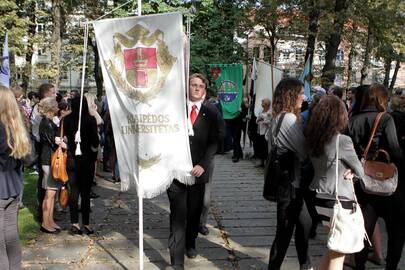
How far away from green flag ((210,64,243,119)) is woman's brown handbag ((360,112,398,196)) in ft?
31.6

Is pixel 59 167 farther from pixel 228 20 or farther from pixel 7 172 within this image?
pixel 228 20

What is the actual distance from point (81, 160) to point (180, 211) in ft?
6.61

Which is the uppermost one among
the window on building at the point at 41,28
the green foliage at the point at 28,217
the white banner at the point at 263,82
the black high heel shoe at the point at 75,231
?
the window on building at the point at 41,28

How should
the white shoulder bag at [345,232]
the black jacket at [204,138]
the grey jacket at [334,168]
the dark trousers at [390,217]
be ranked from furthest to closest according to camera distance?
the black jacket at [204,138] < the dark trousers at [390,217] < the grey jacket at [334,168] < the white shoulder bag at [345,232]

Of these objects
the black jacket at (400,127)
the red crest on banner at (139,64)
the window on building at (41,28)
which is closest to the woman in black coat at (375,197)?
the black jacket at (400,127)

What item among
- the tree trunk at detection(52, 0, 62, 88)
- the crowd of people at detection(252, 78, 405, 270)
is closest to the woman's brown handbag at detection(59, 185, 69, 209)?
the crowd of people at detection(252, 78, 405, 270)

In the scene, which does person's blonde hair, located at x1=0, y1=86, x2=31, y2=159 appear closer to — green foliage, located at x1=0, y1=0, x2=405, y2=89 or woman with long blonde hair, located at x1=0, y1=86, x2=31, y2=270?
woman with long blonde hair, located at x1=0, y1=86, x2=31, y2=270

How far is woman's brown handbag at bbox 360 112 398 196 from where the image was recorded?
430 cm

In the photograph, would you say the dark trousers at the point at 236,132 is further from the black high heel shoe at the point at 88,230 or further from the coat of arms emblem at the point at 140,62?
the coat of arms emblem at the point at 140,62

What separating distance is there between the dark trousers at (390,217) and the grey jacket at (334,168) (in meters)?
0.83

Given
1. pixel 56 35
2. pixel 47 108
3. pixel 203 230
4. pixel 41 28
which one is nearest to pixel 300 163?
pixel 203 230

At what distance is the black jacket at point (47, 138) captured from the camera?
655 centimetres

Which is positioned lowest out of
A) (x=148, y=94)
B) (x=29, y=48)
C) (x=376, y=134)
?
(x=376, y=134)

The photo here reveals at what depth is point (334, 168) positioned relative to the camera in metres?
3.88
